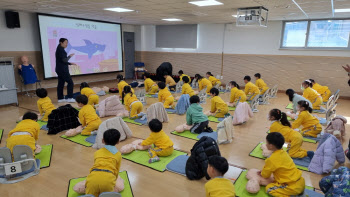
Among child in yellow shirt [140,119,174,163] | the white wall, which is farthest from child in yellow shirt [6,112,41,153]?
the white wall

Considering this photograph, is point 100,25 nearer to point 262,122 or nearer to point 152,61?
point 152,61

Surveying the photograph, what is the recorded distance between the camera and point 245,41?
9.34 metres

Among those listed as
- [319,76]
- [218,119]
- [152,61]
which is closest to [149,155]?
[218,119]

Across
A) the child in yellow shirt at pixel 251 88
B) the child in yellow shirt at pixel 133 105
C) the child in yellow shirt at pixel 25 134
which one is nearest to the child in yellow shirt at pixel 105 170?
the child in yellow shirt at pixel 25 134

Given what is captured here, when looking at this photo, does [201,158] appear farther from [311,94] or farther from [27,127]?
[311,94]

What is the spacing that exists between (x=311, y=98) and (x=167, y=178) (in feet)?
16.3

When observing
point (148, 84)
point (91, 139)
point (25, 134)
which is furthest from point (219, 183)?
point (148, 84)

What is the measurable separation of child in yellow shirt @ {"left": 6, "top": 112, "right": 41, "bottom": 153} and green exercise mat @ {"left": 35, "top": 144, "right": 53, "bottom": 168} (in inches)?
11.3

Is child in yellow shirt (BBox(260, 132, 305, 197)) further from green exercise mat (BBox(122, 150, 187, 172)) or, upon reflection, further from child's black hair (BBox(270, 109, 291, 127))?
green exercise mat (BBox(122, 150, 187, 172))

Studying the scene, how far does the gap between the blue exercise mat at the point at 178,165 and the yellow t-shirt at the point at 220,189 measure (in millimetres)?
1100

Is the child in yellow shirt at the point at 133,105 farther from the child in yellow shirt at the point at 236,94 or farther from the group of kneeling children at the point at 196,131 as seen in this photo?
the child in yellow shirt at the point at 236,94

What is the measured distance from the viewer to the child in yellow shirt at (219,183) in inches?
76.9

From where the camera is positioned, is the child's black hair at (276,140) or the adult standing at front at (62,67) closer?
the child's black hair at (276,140)

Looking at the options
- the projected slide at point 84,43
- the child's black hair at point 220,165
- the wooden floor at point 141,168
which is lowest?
the wooden floor at point 141,168
